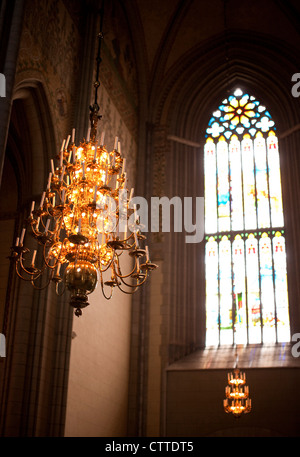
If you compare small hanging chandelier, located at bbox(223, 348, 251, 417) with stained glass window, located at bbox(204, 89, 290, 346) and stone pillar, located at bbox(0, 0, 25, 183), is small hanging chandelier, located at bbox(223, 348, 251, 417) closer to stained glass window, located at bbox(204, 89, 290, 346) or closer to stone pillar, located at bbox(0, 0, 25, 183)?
stained glass window, located at bbox(204, 89, 290, 346)

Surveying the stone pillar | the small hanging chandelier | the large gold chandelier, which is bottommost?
the small hanging chandelier

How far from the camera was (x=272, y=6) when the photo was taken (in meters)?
16.9

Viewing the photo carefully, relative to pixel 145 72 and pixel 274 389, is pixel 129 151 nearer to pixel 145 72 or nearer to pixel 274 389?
pixel 145 72

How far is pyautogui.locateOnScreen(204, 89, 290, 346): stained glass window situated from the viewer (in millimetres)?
14906

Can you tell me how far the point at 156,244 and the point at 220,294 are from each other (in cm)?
215

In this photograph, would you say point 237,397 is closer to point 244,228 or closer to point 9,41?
point 244,228

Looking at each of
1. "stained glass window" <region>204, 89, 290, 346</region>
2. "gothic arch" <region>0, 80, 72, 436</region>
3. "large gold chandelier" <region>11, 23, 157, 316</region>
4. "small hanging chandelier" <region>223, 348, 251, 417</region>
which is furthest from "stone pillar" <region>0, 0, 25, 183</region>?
"stained glass window" <region>204, 89, 290, 346</region>

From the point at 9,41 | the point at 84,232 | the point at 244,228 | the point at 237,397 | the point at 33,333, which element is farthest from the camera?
the point at 244,228

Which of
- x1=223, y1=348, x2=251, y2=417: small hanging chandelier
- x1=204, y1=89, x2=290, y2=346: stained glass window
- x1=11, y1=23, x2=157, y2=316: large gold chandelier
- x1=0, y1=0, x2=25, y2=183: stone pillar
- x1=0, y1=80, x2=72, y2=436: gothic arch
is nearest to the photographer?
x1=11, y1=23, x2=157, y2=316: large gold chandelier

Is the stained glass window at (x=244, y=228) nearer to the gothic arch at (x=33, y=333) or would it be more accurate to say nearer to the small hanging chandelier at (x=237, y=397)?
the small hanging chandelier at (x=237, y=397)

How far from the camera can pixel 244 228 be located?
1599 centimetres

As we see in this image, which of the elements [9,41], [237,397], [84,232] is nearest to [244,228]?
[237,397]

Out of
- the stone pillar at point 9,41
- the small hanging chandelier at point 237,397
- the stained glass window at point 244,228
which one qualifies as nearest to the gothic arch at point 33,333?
the stone pillar at point 9,41

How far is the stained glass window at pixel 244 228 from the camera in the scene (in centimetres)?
1491
